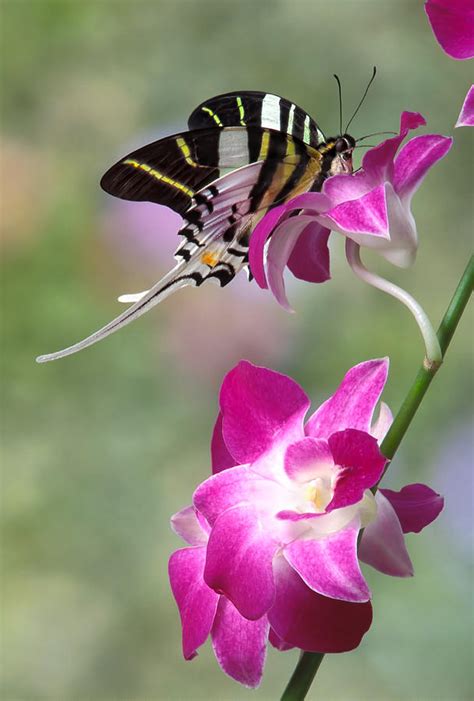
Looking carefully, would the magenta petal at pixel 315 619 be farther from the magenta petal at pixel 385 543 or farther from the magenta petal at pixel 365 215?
the magenta petal at pixel 365 215

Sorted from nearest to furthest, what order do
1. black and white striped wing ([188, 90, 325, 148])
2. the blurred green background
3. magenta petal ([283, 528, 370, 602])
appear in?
magenta petal ([283, 528, 370, 602]), black and white striped wing ([188, 90, 325, 148]), the blurred green background

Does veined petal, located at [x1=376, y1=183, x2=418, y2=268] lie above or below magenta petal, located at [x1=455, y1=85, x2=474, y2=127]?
below

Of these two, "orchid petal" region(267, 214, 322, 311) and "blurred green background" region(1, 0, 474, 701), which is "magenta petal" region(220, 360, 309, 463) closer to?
"orchid petal" region(267, 214, 322, 311)

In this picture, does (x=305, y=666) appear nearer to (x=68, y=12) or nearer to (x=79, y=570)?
(x=79, y=570)

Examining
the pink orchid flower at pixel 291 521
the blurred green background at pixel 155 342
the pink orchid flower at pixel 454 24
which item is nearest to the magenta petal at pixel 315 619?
the pink orchid flower at pixel 291 521

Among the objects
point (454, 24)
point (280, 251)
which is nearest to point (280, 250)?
point (280, 251)

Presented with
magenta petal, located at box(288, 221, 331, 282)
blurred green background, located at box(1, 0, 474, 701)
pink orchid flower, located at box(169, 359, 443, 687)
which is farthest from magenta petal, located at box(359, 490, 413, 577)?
blurred green background, located at box(1, 0, 474, 701)

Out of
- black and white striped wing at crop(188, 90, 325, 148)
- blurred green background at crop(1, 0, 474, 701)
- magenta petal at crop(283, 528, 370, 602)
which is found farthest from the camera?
blurred green background at crop(1, 0, 474, 701)
